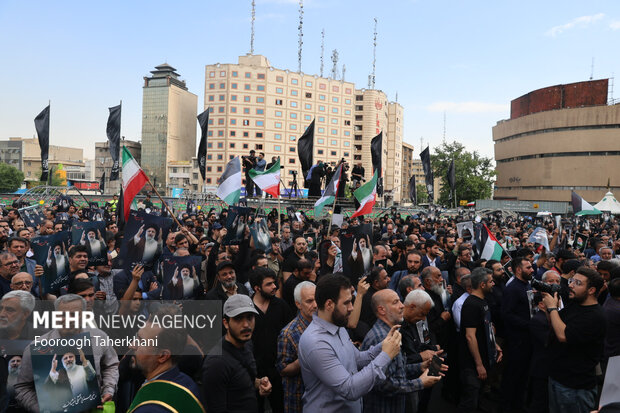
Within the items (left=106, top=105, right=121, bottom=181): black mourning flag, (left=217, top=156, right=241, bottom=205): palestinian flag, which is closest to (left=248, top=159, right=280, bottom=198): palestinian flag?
(left=217, top=156, right=241, bottom=205): palestinian flag

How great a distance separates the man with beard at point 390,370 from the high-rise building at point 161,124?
10675 centimetres

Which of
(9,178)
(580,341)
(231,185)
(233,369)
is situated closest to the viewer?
(233,369)

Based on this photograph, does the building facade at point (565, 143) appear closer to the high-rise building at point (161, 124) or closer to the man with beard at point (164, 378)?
the high-rise building at point (161, 124)

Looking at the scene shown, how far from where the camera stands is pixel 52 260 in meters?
5.82

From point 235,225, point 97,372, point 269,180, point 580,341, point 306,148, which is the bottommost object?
point 97,372

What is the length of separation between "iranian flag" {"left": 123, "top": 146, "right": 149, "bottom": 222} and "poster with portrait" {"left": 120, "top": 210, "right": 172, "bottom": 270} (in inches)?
51.5

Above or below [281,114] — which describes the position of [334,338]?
below

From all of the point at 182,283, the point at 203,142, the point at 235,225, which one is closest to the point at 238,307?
the point at 182,283

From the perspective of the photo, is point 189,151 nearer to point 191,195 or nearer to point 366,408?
point 191,195

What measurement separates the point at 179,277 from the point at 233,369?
2551 millimetres

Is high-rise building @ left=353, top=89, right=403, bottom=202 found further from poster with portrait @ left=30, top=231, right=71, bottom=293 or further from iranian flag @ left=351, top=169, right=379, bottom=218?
poster with portrait @ left=30, top=231, right=71, bottom=293

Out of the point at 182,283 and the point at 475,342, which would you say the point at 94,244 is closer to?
the point at 182,283

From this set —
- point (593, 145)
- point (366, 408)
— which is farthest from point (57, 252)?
point (593, 145)

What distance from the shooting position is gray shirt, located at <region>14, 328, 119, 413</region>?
11.1 feet
